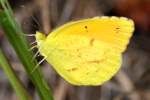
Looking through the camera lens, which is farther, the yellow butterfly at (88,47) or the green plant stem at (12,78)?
the yellow butterfly at (88,47)

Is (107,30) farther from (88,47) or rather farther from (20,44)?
(20,44)

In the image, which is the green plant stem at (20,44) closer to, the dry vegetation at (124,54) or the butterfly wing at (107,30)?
the butterfly wing at (107,30)

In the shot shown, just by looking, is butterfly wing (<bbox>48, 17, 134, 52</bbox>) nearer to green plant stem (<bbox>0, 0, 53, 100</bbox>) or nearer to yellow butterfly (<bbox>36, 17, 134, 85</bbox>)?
yellow butterfly (<bbox>36, 17, 134, 85</bbox>)

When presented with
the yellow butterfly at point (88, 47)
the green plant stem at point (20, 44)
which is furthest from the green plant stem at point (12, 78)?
the yellow butterfly at point (88, 47)

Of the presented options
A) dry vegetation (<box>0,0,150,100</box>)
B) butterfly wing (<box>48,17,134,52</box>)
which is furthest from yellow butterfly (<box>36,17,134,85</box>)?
dry vegetation (<box>0,0,150,100</box>)

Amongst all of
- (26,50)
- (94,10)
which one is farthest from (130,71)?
(26,50)

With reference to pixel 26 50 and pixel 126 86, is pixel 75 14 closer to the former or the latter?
pixel 126 86

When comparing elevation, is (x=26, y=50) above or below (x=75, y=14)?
above
